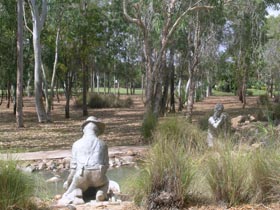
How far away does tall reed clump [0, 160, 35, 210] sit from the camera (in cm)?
448

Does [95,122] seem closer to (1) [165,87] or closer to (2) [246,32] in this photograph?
(1) [165,87]

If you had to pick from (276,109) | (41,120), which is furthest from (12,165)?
(276,109)

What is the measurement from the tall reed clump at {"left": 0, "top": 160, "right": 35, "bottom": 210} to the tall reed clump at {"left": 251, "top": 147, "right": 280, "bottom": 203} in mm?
2554

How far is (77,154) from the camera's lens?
5.75 m

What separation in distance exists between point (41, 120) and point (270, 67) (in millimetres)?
26114

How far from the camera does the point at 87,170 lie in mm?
5625

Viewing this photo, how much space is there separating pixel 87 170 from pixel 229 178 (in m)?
1.86

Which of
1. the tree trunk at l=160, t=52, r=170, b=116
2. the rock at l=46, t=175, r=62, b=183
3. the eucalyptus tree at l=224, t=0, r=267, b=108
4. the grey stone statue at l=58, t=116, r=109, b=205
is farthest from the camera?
the tree trunk at l=160, t=52, r=170, b=116

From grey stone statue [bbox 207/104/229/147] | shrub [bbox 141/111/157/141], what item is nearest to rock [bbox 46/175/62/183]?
grey stone statue [bbox 207/104/229/147]

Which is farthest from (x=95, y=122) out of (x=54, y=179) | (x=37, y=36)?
(x=37, y=36)

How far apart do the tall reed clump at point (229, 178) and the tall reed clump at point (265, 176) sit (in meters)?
0.08

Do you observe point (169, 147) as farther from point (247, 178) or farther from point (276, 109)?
point (276, 109)

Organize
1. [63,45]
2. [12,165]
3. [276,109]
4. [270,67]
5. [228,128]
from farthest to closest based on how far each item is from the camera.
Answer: [270,67] → [63,45] → [276,109] → [228,128] → [12,165]

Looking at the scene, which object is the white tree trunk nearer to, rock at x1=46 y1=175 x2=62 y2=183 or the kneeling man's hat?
rock at x1=46 y1=175 x2=62 y2=183
